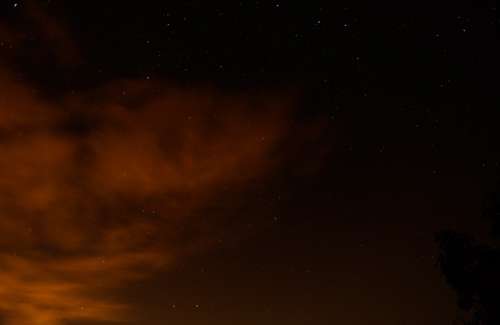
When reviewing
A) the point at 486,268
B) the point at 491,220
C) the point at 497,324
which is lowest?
the point at 497,324

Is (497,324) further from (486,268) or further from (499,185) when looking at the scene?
(499,185)

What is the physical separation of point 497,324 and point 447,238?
162 cm

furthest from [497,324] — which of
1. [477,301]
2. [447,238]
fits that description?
[447,238]

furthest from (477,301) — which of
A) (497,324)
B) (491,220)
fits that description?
(491,220)

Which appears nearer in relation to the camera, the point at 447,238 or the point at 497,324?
the point at 497,324

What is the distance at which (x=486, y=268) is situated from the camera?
459 inches

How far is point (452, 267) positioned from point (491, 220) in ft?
3.38

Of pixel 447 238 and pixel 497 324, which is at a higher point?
pixel 447 238

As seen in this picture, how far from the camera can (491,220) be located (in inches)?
469

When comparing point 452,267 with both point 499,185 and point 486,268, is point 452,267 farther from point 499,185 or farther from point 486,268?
point 499,185

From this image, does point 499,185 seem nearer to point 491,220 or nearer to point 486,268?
point 491,220

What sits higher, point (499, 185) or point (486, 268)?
point (499, 185)

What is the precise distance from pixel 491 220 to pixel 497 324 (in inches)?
66.0

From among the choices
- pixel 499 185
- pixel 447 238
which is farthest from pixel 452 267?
pixel 499 185
